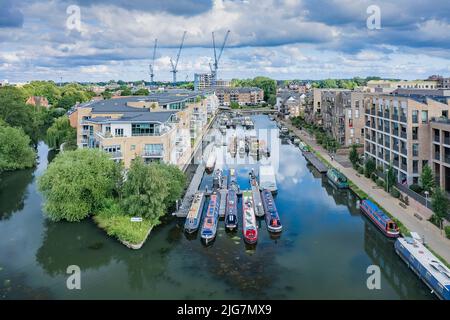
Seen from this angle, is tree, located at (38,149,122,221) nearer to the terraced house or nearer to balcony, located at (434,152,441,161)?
the terraced house

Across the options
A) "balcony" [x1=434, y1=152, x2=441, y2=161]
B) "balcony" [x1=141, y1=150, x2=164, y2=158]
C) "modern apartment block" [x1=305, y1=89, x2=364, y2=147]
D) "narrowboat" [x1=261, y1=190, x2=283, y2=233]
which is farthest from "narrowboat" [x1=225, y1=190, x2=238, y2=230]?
"modern apartment block" [x1=305, y1=89, x2=364, y2=147]

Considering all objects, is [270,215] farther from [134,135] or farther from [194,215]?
[134,135]

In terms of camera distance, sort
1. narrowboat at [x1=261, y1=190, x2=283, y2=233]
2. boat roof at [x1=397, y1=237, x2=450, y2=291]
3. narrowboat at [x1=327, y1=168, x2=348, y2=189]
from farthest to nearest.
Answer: narrowboat at [x1=327, y1=168, x2=348, y2=189] < narrowboat at [x1=261, y1=190, x2=283, y2=233] < boat roof at [x1=397, y1=237, x2=450, y2=291]

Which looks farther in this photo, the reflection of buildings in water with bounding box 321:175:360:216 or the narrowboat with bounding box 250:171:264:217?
the reflection of buildings in water with bounding box 321:175:360:216

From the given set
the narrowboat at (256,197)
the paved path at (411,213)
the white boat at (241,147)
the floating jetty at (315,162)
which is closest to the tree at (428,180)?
the paved path at (411,213)

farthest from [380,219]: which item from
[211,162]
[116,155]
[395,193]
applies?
[211,162]

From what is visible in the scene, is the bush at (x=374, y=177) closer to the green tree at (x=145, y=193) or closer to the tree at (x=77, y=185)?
the green tree at (x=145, y=193)
